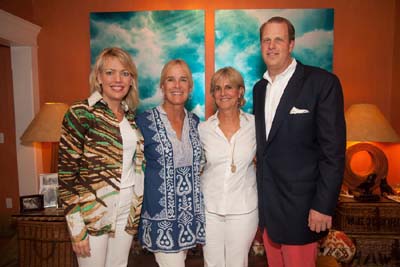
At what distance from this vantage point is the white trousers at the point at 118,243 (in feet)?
4.88

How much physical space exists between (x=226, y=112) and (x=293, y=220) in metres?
0.73

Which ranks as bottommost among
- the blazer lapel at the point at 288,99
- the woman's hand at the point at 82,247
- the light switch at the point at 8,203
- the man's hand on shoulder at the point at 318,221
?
the light switch at the point at 8,203

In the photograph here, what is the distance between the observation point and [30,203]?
2.44 metres

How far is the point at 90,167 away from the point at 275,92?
3.36 ft

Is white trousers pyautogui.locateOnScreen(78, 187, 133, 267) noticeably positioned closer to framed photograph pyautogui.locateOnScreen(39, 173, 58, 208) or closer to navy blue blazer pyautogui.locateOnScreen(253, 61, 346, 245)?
navy blue blazer pyautogui.locateOnScreen(253, 61, 346, 245)

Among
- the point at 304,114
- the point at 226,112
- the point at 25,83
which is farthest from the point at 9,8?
the point at 304,114

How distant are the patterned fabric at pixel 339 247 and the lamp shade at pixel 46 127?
2440 millimetres

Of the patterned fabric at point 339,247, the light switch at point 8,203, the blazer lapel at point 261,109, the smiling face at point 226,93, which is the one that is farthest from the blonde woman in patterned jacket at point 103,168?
the light switch at point 8,203

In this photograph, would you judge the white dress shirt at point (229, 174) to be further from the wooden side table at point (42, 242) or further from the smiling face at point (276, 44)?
the wooden side table at point (42, 242)

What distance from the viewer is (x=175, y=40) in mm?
2982

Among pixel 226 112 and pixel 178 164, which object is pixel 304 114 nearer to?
pixel 226 112

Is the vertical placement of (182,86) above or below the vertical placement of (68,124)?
above

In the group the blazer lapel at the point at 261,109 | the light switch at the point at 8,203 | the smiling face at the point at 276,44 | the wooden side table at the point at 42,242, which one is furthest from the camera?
the light switch at the point at 8,203

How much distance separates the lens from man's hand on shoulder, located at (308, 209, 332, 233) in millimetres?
1431
